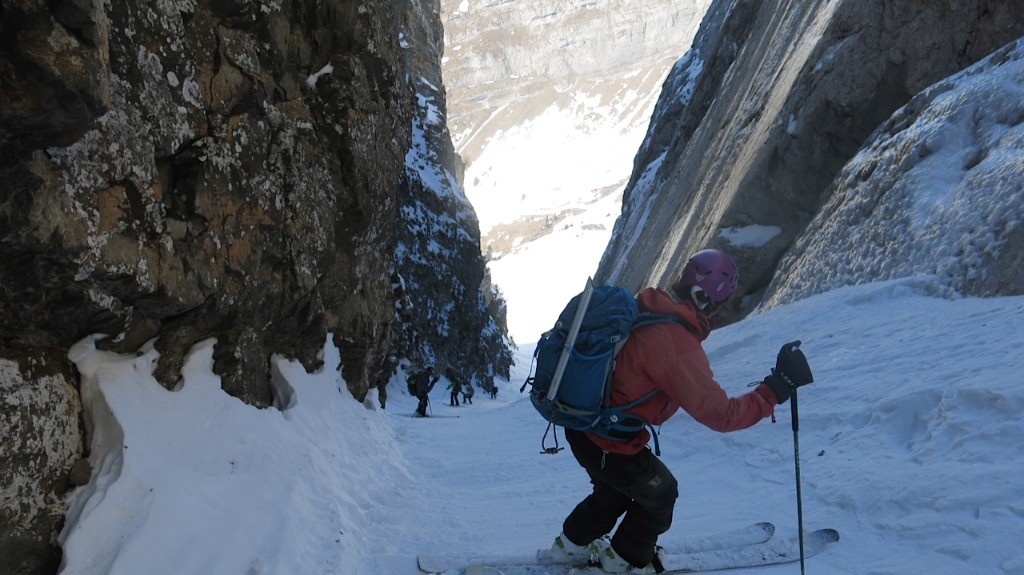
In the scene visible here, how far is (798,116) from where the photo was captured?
46.7 ft

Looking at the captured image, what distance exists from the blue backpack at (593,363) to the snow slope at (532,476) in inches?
47.0

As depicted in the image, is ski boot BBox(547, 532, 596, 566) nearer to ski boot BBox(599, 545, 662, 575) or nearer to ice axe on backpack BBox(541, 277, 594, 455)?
ski boot BBox(599, 545, 662, 575)

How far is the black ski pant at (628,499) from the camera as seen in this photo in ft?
11.5

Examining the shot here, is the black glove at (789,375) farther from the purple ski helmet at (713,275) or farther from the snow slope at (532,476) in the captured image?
the snow slope at (532,476)

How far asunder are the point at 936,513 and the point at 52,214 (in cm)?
484

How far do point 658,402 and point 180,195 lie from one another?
3688 mm

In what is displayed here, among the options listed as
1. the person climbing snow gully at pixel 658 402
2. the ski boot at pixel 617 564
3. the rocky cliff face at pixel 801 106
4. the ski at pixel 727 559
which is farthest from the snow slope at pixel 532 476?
the rocky cliff face at pixel 801 106

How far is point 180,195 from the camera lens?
4891 millimetres

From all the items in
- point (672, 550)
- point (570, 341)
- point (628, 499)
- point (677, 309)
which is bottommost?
point (672, 550)

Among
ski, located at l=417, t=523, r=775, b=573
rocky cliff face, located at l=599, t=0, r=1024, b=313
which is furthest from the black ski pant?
rocky cliff face, located at l=599, t=0, r=1024, b=313

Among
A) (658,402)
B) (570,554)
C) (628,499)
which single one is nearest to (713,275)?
(658,402)

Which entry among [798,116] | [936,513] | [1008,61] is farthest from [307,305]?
[798,116]

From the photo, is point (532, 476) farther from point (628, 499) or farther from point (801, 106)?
point (801, 106)

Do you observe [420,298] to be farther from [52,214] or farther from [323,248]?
[52,214]
